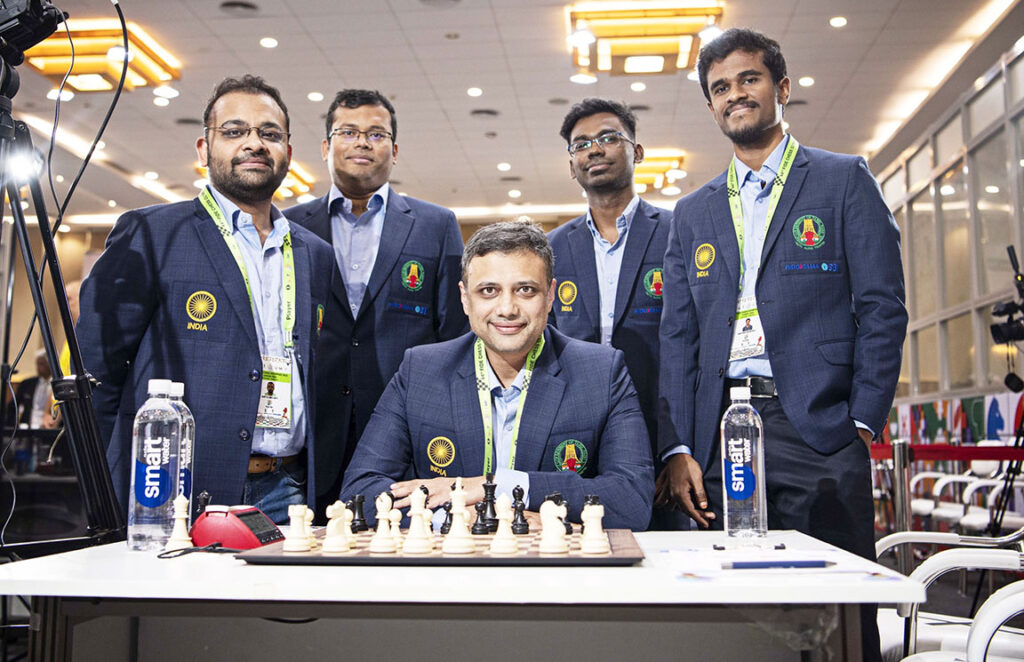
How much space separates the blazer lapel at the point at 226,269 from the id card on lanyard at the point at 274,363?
0.01 metres

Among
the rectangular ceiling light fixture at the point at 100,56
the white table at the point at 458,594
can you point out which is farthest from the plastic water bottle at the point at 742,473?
the rectangular ceiling light fixture at the point at 100,56

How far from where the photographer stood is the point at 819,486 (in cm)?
201

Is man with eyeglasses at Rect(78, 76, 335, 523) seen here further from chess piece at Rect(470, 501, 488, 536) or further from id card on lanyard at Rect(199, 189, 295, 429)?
chess piece at Rect(470, 501, 488, 536)

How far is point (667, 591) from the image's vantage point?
3.24 ft

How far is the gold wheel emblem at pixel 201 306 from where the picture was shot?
2006 mm

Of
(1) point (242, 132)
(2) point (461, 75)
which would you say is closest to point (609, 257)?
(1) point (242, 132)

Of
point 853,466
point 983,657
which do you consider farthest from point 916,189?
point 983,657

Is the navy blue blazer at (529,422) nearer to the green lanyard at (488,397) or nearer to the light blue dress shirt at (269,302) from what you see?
the green lanyard at (488,397)

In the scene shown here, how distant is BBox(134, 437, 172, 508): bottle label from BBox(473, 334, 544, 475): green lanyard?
621 millimetres

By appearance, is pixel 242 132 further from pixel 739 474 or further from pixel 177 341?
pixel 739 474

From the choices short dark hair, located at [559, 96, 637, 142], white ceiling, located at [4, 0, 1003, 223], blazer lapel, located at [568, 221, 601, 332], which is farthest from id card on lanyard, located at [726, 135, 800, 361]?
white ceiling, located at [4, 0, 1003, 223]

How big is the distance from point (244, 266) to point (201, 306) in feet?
0.46

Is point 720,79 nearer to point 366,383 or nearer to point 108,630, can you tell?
point 366,383

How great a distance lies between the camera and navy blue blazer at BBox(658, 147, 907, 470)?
79.7 inches
